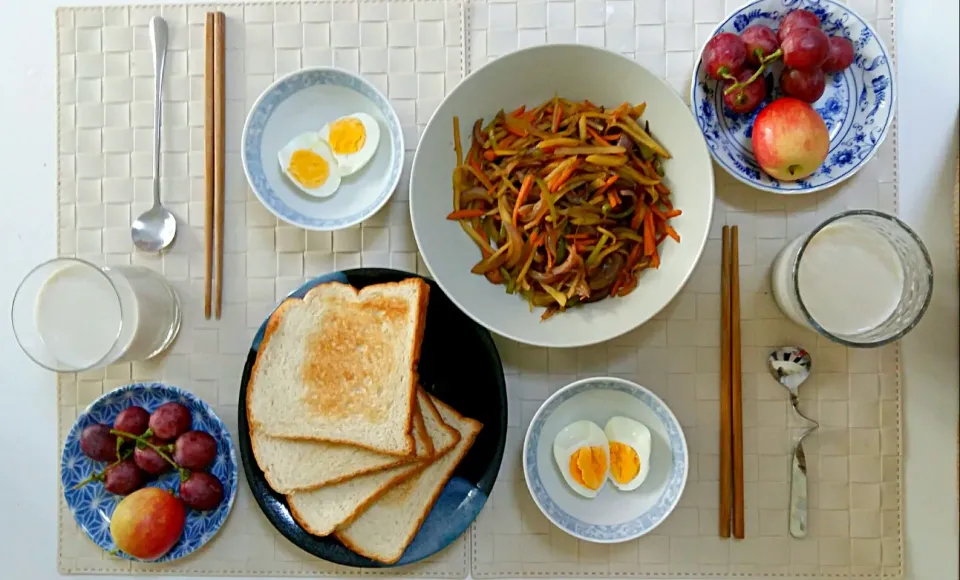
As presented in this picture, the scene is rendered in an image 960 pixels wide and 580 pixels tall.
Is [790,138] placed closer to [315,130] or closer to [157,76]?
[315,130]

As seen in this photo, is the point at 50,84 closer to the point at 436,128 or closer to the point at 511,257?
the point at 436,128

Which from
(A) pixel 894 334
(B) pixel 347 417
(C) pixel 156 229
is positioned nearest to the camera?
(A) pixel 894 334

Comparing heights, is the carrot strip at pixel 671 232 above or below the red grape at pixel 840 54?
below

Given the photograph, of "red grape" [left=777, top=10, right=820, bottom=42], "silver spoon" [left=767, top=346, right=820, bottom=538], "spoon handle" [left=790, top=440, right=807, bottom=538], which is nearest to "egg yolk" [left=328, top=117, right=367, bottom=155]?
"red grape" [left=777, top=10, right=820, bottom=42]

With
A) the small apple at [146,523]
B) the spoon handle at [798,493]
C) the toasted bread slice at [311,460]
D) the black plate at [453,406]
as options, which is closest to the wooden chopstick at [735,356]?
the spoon handle at [798,493]

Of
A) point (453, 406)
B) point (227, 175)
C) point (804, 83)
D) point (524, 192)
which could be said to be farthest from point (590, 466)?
point (227, 175)

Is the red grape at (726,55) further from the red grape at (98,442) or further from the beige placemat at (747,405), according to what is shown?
the red grape at (98,442)
